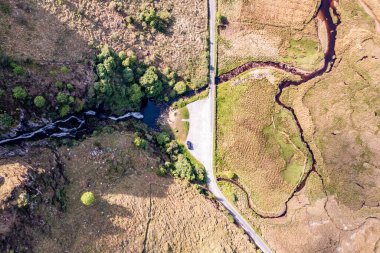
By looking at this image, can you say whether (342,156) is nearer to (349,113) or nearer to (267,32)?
(349,113)

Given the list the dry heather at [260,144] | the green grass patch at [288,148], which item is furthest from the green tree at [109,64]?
the green grass patch at [288,148]

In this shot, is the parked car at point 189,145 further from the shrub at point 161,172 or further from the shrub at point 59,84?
the shrub at point 59,84

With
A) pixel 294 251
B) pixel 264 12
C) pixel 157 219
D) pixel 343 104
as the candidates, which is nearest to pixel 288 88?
pixel 343 104

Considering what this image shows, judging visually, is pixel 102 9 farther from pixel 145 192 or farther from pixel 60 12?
pixel 145 192

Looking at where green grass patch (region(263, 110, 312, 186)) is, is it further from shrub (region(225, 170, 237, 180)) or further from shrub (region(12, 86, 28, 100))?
shrub (region(12, 86, 28, 100))

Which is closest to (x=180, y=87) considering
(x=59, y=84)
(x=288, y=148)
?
(x=59, y=84)
